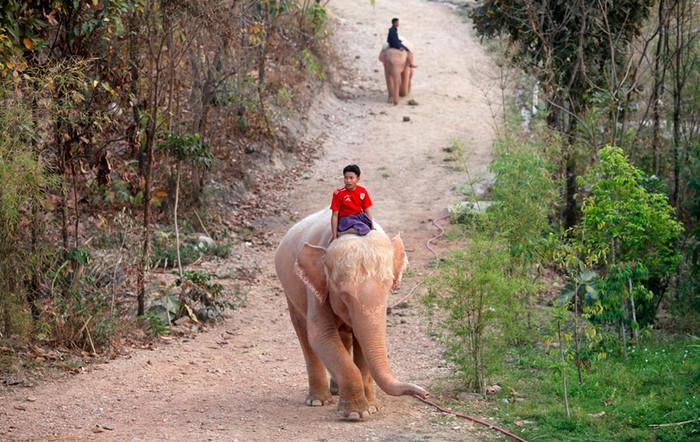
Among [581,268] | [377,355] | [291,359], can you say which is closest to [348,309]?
[377,355]

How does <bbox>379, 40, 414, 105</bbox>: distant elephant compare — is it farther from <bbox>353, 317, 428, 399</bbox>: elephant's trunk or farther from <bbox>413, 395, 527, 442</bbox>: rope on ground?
<bbox>353, 317, 428, 399</bbox>: elephant's trunk

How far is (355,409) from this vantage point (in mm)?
8703

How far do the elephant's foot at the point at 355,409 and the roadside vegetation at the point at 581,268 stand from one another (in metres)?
1.05

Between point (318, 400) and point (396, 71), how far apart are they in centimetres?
1611

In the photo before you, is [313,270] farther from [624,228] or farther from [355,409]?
[624,228]

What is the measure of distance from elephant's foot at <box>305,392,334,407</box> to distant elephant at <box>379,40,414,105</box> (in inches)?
620

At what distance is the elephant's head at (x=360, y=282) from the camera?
8516 millimetres

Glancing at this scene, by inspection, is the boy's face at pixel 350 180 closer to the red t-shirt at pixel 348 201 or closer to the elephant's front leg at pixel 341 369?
the red t-shirt at pixel 348 201

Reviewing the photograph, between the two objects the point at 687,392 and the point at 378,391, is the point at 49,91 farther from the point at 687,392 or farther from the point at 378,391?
the point at 687,392

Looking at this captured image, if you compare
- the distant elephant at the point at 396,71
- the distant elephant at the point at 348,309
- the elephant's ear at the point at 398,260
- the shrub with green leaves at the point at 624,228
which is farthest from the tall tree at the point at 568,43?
the distant elephant at the point at 396,71

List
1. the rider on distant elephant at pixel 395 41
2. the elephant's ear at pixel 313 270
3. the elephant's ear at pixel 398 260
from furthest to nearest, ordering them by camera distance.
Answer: the rider on distant elephant at pixel 395 41 → the elephant's ear at pixel 398 260 → the elephant's ear at pixel 313 270

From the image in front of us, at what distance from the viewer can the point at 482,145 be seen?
2186 centimetres

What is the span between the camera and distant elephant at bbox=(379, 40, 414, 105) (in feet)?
79.8

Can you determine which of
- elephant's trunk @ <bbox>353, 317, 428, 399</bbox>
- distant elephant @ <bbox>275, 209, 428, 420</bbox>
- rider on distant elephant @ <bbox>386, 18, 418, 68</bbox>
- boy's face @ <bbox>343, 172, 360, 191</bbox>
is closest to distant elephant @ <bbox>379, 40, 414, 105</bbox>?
rider on distant elephant @ <bbox>386, 18, 418, 68</bbox>
